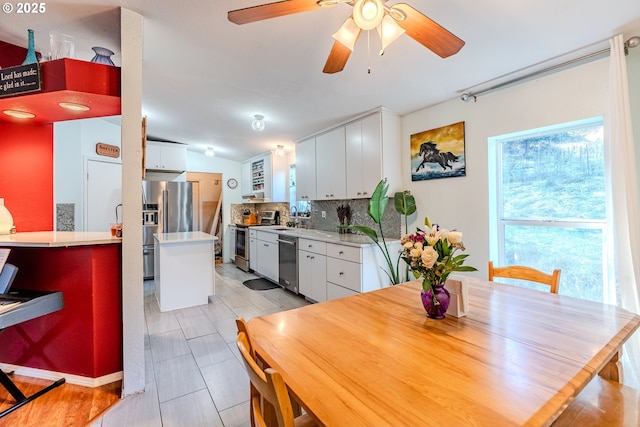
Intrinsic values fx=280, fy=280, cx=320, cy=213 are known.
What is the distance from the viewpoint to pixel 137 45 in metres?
1.79

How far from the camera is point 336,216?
4281 millimetres

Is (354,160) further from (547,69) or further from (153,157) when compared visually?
(153,157)

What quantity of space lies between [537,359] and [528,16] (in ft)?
5.98

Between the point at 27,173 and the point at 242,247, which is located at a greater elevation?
the point at 27,173

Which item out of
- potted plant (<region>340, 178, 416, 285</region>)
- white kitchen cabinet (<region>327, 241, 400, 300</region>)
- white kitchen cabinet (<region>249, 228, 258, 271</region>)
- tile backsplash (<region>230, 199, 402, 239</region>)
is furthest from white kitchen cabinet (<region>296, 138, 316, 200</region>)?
potted plant (<region>340, 178, 416, 285</region>)

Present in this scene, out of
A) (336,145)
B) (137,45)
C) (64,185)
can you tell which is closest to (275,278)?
(336,145)

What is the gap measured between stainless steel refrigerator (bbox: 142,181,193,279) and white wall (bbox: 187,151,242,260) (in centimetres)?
115

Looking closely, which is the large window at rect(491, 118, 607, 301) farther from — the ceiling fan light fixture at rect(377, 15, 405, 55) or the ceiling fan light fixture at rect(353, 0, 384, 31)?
the ceiling fan light fixture at rect(353, 0, 384, 31)

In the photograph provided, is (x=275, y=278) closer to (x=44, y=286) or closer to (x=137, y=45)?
(x=44, y=286)

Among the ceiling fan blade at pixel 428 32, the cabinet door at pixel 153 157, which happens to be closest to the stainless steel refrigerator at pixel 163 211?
the cabinet door at pixel 153 157

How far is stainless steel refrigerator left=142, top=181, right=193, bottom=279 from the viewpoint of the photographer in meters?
4.82

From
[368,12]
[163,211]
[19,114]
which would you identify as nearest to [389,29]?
[368,12]

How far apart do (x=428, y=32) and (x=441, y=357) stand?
139cm

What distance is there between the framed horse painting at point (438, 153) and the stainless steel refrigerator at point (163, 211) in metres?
4.04
